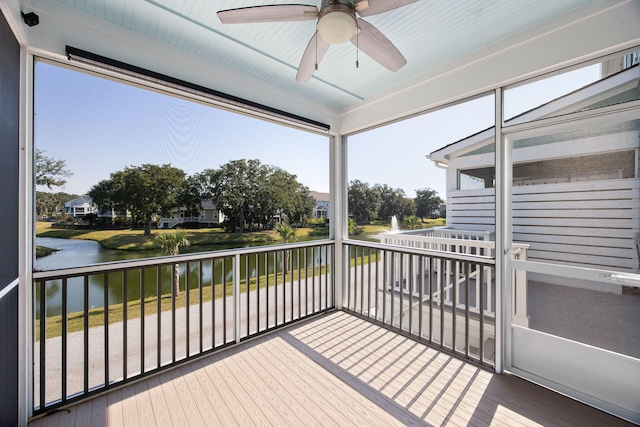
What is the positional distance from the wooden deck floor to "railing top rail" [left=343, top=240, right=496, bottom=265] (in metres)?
0.90

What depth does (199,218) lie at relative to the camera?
253cm

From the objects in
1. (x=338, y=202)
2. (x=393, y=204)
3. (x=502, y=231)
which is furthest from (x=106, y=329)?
(x=502, y=231)

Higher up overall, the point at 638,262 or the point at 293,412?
the point at 638,262

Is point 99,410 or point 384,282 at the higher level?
point 384,282

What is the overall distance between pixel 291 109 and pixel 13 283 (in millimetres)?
2585

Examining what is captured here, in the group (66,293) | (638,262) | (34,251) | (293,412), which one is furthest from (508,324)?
(34,251)

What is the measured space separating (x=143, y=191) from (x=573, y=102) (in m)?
3.28

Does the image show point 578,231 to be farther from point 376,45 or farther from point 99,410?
point 99,410

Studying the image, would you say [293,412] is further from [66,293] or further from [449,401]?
[66,293]

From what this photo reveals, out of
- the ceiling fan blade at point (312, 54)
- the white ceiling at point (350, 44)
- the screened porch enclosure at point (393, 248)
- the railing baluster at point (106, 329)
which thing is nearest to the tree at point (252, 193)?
the screened porch enclosure at point (393, 248)

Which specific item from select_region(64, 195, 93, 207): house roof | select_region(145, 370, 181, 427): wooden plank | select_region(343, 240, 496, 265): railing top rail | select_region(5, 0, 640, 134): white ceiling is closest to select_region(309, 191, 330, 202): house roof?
select_region(343, 240, 496, 265): railing top rail

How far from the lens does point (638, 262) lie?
1.72m

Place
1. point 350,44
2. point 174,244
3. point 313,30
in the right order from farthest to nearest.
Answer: point 174,244 → point 350,44 → point 313,30

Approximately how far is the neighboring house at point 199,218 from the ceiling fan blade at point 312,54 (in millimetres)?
1412
